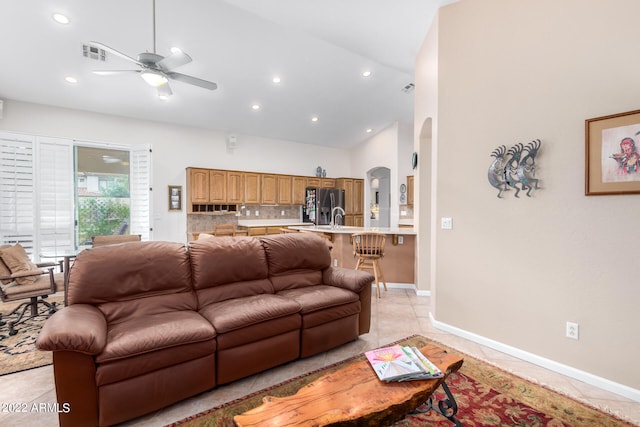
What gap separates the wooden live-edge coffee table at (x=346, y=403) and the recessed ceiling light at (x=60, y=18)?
451cm

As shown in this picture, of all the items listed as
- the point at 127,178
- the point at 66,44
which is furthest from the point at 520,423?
the point at 127,178

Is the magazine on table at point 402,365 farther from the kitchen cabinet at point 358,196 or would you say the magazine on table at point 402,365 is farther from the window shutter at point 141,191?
the kitchen cabinet at point 358,196

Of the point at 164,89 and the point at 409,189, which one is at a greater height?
the point at 164,89

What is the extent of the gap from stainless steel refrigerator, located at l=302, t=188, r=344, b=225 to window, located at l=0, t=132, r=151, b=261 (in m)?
3.87

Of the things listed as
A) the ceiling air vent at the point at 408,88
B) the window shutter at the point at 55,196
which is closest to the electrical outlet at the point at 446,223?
the ceiling air vent at the point at 408,88

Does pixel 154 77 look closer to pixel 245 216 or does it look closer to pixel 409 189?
pixel 245 216

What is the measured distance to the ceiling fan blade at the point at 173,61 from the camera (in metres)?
2.81

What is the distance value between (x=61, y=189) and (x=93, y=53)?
2.58 meters

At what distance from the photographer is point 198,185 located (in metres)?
6.30

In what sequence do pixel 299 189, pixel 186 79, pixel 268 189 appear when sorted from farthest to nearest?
pixel 299 189, pixel 268 189, pixel 186 79

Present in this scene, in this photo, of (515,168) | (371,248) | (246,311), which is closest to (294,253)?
(246,311)

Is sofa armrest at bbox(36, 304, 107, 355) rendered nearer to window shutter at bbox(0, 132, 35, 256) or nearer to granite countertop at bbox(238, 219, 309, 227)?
window shutter at bbox(0, 132, 35, 256)

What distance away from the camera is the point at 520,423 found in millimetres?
1791

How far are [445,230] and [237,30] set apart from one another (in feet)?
11.9
